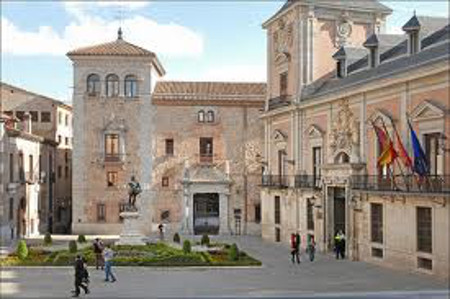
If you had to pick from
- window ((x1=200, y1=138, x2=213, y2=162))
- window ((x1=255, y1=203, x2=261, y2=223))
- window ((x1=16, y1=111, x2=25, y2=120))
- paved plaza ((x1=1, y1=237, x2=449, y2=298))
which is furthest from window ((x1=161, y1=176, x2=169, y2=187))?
paved plaza ((x1=1, y1=237, x2=449, y2=298))

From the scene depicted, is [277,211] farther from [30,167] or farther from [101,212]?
[30,167]

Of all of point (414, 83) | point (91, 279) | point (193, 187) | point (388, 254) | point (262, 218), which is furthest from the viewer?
point (193, 187)

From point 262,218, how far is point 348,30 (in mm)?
12805

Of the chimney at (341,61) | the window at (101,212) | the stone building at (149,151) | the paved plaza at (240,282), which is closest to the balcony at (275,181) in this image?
the stone building at (149,151)

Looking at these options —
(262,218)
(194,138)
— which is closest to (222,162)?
(194,138)

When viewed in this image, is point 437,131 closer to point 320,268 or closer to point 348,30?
point 320,268

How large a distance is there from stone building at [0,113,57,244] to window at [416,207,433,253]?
23.2 m

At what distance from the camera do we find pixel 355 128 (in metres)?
30.9

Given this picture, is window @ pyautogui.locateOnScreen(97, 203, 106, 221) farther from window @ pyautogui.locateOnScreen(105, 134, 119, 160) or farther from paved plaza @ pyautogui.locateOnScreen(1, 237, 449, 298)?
paved plaza @ pyautogui.locateOnScreen(1, 237, 449, 298)

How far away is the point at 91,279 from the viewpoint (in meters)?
23.8

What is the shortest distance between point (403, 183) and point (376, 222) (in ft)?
9.71

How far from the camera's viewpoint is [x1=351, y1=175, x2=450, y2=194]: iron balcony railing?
2378cm

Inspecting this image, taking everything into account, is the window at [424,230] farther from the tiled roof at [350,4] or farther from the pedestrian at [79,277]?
the tiled roof at [350,4]

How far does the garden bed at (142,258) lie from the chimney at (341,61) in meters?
11.3
